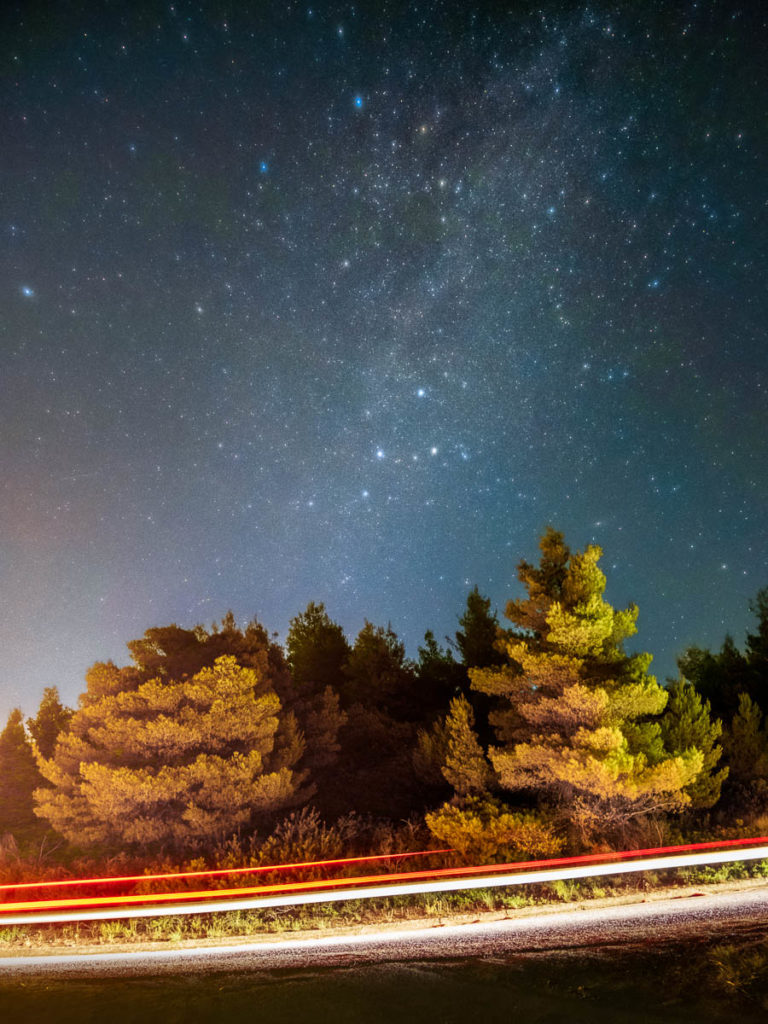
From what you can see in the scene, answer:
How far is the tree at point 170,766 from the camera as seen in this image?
1344cm

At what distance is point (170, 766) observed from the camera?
14.0 meters

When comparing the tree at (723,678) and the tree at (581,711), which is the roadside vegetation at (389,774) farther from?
the tree at (723,678)

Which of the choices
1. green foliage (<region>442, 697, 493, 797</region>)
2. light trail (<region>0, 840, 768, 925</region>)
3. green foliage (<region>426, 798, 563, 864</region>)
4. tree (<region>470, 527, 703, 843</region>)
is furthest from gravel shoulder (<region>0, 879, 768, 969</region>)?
green foliage (<region>442, 697, 493, 797</region>)

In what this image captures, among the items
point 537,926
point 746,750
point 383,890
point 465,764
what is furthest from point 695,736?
point 383,890

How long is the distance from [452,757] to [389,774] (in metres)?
4.88

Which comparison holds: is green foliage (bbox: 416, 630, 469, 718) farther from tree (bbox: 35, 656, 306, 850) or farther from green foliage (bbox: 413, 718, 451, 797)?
tree (bbox: 35, 656, 306, 850)

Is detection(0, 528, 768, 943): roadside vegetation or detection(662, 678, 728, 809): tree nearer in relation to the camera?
detection(0, 528, 768, 943): roadside vegetation

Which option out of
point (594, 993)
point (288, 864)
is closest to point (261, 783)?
point (288, 864)

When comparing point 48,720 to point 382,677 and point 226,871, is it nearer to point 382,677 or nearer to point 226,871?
point 382,677

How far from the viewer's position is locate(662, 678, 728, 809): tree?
1306 cm

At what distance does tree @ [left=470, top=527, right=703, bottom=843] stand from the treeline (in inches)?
1.6

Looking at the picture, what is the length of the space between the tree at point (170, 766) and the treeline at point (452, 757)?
0.15ft

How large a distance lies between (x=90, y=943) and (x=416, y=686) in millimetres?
17226

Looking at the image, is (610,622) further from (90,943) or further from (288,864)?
(90,943)
